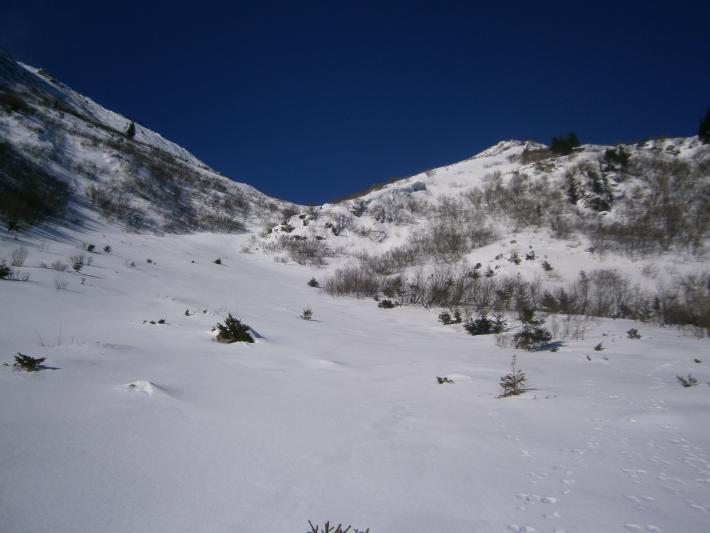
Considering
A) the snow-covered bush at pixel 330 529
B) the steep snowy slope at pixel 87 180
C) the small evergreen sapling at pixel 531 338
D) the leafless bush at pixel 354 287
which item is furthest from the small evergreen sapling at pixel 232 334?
A: the leafless bush at pixel 354 287

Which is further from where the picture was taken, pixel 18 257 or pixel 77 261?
pixel 77 261

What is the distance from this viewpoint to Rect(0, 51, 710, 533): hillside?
1.97 meters

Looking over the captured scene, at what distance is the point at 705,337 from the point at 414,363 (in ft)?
30.8

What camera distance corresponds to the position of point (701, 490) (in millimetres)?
2275

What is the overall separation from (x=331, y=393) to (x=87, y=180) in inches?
1037

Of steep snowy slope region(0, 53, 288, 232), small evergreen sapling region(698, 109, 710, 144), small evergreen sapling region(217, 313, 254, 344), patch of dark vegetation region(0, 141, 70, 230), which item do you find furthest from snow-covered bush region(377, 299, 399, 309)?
small evergreen sapling region(698, 109, 710, 144)

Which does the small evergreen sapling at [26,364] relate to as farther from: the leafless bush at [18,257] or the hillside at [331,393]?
the leafless bush at [18,257]

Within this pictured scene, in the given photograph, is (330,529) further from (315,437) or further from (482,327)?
(482,327)

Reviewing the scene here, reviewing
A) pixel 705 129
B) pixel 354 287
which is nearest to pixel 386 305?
pixel 354 287

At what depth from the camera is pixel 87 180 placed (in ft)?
73.9

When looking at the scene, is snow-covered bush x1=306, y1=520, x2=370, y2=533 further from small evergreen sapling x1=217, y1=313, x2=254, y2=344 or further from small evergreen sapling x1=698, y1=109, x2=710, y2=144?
small evergreen sapling x1=698, y1=109, x2=710, y2=144

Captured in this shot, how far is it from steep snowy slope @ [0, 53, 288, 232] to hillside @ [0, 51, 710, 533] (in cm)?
43

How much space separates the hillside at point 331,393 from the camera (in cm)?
197

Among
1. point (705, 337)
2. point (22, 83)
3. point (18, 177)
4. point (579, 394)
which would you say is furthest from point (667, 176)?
point (22, 83)
